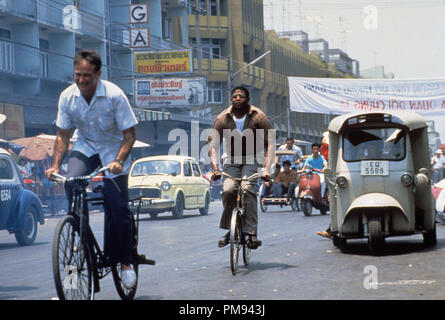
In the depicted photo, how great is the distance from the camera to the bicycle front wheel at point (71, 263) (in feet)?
18.7

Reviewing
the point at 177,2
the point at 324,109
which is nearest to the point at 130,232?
the point at 324,109

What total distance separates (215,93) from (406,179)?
188 ft

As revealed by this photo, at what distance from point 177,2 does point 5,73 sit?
22845 mm

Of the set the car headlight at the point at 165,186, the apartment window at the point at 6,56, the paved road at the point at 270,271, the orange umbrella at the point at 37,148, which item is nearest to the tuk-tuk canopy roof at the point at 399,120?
the paved road at the point at 270,271

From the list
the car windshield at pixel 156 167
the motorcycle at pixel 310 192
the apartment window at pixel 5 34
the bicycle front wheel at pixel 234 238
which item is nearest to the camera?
the bicycle front wheel at pixel 234 238

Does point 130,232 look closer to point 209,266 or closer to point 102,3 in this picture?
point 209,266

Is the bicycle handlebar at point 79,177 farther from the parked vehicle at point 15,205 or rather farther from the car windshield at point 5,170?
the car windshield at point 5,170

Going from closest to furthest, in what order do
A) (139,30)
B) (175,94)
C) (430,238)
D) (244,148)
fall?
1. (244,148)
2. (430,238)
3. (139,30)
4. (175,94)

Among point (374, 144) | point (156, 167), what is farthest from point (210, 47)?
point (374, 144)

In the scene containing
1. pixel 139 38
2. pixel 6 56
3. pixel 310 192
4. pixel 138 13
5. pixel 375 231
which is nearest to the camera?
pixel 375 231

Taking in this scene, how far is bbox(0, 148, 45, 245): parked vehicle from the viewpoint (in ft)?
45.1

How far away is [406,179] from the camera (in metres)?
10.5

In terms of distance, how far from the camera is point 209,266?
974 cm

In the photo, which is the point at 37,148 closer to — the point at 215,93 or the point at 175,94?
the point at 175,94
